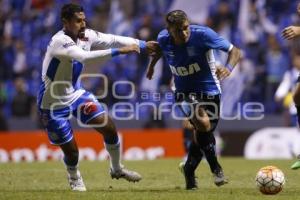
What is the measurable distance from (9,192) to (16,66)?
1354 cm

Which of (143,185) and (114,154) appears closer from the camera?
(114,154)

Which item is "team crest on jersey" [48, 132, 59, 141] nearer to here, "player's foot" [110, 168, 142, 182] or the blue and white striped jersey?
the blue and white striped jersey

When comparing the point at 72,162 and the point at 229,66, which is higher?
the point at 229,66

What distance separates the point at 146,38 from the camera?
71.9ft

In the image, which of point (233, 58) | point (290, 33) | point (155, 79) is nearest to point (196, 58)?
point (233, 58)

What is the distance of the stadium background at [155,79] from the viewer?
20.2 m

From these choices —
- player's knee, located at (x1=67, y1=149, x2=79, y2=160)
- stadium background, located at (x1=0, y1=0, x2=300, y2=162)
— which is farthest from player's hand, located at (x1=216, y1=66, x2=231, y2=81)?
stadium background, located at (x1=0, y1=0, x2=300, y2=162)

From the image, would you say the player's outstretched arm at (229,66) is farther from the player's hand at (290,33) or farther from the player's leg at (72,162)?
the player's leg at (72,162)

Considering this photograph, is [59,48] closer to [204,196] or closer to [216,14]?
[204,196]

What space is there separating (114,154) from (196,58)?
1.75 meters

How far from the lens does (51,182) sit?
472 inches

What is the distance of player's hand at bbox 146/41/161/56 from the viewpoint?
406 inches

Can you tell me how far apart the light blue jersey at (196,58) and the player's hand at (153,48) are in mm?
70

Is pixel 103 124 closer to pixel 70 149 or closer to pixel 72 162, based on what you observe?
pixel 70 149
